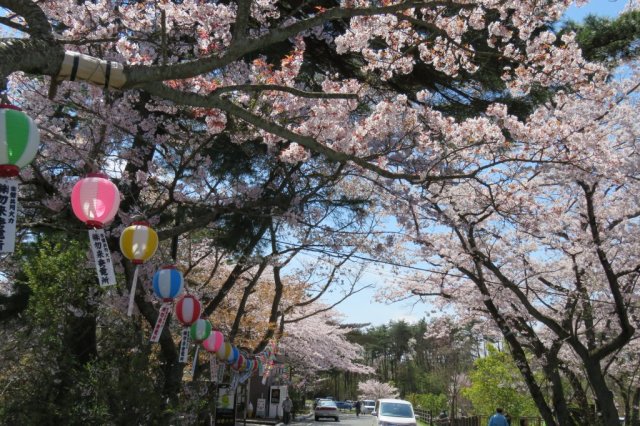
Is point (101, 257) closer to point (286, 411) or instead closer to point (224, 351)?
point (224, 351)

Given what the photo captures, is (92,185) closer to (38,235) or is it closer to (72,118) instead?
(72,118)

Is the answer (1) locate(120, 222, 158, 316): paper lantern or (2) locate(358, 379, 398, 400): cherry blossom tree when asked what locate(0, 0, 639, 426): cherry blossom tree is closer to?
(1) locate(120, 222, 158, 316): paper lantern

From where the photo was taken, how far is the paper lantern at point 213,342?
979 centimetres

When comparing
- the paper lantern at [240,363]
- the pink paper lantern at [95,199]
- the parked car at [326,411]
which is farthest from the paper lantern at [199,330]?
the parked car at [326,411]

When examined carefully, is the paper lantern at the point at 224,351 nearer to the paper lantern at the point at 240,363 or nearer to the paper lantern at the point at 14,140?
the paper lantern at the point at 240,363

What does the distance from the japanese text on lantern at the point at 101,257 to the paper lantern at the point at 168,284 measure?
78.3 inches

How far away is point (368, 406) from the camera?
50031mm

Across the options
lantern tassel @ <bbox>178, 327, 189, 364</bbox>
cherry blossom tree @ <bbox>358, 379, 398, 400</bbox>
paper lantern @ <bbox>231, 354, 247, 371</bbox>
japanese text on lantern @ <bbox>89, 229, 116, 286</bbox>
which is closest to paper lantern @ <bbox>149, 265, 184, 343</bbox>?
lantern tassel @ <bbox>178, 327, 189, 364</bbox>

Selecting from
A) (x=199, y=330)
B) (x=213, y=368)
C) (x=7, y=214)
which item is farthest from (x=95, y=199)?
(x=213, y=368)

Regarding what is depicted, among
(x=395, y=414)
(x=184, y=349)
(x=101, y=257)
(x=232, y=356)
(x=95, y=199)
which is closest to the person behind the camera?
(x=95, y=199)

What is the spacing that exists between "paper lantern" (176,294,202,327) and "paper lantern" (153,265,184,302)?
1018 mm

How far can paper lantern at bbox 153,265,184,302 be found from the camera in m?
7.07

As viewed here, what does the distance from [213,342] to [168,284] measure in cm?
319

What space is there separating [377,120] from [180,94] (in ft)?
11.9
